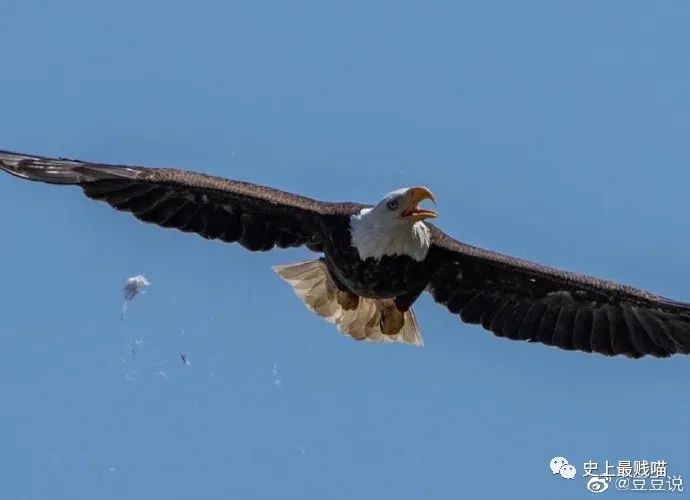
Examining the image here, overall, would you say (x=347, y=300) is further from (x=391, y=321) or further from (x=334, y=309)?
(x=391, y=321)

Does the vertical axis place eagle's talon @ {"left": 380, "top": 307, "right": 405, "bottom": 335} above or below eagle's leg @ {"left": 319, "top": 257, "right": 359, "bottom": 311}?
below

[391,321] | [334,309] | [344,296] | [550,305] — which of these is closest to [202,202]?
[344,296]

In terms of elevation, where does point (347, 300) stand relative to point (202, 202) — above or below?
below

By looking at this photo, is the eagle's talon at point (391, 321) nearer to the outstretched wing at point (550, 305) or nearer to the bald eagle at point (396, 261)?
the bald eagle at point (396, 261)

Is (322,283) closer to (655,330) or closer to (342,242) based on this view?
(342,242)

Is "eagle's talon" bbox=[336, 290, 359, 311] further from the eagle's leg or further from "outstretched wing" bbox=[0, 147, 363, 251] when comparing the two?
"outstretched wing" bbox=[0, 147, 363, 251]

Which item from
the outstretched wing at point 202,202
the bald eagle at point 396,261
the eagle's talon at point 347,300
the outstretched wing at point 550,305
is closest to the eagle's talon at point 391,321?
the bald eagle at point 396,261

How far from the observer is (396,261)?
58.0 ft

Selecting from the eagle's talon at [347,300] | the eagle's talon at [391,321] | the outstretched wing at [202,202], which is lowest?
the eagle's talon at [391,321]

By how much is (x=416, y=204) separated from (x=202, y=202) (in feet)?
5.19

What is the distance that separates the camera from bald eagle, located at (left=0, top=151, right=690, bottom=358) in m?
17.6

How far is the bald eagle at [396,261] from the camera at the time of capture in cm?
1758

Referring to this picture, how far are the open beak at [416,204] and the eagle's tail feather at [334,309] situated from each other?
137cm

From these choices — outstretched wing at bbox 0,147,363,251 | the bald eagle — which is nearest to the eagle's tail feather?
the bald eagle
